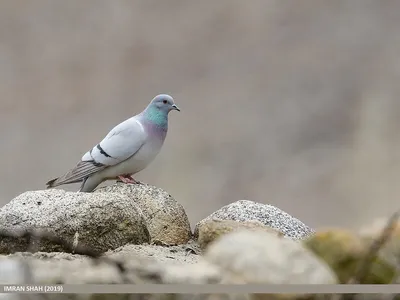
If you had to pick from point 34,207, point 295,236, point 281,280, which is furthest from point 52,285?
point 295,236

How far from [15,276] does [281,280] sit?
433 millimetres

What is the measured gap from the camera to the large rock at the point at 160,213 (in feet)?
6.46

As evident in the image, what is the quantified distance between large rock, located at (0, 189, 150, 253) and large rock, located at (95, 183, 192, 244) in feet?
0.64

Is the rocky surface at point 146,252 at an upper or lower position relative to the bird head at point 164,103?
lower

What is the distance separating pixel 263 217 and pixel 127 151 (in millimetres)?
486

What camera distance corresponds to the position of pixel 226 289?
3.43 ft

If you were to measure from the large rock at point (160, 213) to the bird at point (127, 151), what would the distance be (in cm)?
10

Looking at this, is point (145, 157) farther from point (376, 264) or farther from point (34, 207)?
point (376, 264)

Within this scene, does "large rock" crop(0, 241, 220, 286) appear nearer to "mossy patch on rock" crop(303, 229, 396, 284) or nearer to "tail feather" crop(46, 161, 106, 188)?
"mossy patch on rock" crop(303, 229, 396, 284)

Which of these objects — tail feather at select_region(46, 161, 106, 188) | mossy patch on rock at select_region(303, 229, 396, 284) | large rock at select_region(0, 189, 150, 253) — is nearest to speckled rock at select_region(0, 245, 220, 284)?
mossy patch on rock at select_region(303, 229, 396, 284)

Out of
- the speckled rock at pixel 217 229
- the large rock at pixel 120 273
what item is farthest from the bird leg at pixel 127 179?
the large rock at pixel 120 273

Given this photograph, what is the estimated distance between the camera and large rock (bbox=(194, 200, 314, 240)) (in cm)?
197

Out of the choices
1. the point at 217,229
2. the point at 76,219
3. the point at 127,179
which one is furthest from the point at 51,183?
the point at 217,229

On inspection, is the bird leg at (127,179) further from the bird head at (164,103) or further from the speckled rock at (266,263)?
the speckled rock at (266,263)
